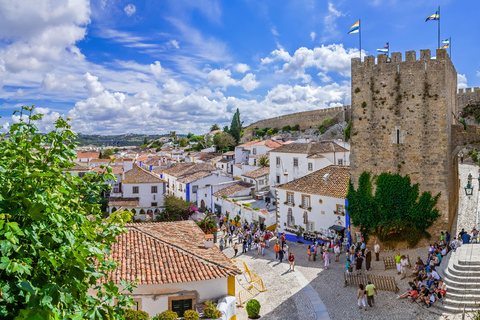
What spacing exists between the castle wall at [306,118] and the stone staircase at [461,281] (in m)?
55.3

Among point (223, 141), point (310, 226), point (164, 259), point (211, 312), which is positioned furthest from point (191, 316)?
point (223, 141)

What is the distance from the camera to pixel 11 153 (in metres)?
5.21

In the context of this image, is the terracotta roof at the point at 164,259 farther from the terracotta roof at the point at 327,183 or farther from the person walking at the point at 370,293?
the terracotta roof at the point at 327,183

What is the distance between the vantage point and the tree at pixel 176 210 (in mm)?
36312

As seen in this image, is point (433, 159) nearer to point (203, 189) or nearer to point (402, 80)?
point (402, 80)

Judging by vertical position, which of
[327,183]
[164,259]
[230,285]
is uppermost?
[327,183]

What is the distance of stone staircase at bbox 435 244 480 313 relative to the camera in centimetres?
1255

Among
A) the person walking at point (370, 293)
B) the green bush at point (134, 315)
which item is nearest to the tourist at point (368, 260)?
the person walking at point (370, 293)

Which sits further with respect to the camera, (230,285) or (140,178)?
(140,178)

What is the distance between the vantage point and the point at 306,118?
77.1 metres

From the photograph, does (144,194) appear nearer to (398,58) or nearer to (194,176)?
(194,176)

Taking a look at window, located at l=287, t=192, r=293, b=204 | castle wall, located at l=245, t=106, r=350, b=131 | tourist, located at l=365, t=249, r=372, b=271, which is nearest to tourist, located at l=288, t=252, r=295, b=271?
tourist, located at l=365, t=249, r=372, b=271

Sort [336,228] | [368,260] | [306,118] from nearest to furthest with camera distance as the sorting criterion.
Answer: [368,260] → [336,228] → [306,118]

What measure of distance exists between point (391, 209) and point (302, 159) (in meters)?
16.0
